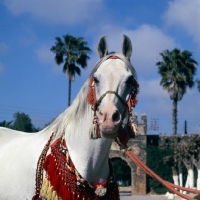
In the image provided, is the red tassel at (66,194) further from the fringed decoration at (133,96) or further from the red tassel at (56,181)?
the fringed decoration at (133,96)

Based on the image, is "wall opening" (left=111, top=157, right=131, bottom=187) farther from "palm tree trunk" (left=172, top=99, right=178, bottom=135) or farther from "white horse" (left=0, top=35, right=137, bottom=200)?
"white horse" (left=0, top=35, right=137, bottom=200)

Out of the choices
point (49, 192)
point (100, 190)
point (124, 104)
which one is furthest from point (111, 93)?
point (49, 192)

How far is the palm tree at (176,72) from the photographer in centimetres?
3484

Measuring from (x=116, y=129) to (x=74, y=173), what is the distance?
611mm

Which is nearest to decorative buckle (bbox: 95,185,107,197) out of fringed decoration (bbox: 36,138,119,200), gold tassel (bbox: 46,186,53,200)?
fringed decoration (bbox: 36,138,119,200)

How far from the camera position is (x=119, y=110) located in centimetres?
318

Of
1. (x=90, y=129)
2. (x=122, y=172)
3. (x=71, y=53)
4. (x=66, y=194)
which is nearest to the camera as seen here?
(x=90, y=129)

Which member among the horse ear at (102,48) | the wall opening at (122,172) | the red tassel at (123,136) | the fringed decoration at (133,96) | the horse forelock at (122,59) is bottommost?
the wall opening at (122,172)

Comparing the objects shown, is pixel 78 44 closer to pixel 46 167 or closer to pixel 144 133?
pixel 144 133

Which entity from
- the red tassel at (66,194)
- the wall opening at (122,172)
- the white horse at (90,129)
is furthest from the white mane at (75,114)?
the wall opening at (122,172)

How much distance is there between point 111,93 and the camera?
10.4ft

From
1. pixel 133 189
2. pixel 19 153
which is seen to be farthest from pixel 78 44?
pixel 19 153

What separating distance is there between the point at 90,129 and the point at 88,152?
239 mm

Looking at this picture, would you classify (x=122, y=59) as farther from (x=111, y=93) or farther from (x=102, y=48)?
(x=111, y=93)
